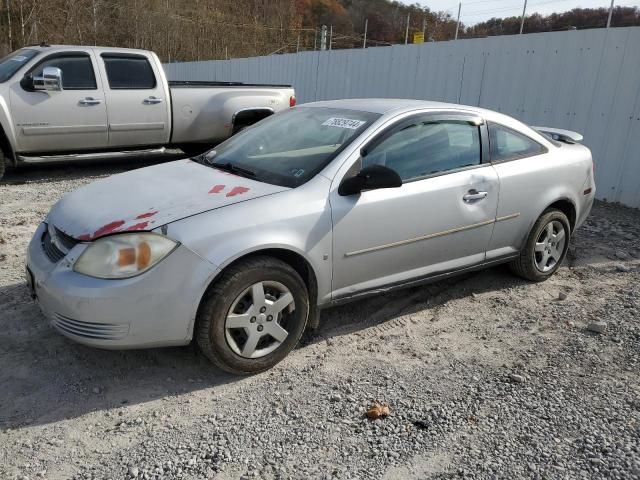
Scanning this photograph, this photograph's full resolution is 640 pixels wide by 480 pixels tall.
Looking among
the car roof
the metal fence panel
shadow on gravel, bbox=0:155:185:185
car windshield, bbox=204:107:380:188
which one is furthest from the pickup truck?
the car roof

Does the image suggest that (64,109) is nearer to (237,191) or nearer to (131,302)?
(237,191)

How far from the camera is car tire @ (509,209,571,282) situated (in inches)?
184

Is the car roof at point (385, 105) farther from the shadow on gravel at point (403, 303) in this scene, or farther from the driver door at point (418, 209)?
the shadow on gravel at point (403, 303)

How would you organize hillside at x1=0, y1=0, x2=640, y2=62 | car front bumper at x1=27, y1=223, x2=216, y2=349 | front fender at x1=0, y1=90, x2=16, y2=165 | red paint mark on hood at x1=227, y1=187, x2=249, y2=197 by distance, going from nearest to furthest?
car front bumper at x1=27, y1=223, x2=216, y2=349 → red paint mark on hood at x1=227, y1=187, x2=249, y2=197 → front fender at x1=0, y1=90, x2=16, y2=165 → hillside at x1=0, y1=0, x2=640, y2=62

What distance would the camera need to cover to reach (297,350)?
3.63m

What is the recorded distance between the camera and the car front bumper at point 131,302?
113 inches

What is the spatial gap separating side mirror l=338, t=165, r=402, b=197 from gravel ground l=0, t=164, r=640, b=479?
1057mm

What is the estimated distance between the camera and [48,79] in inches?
288

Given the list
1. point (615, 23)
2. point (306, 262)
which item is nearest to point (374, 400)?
point (306, 262)

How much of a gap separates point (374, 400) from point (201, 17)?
45902 millimetres

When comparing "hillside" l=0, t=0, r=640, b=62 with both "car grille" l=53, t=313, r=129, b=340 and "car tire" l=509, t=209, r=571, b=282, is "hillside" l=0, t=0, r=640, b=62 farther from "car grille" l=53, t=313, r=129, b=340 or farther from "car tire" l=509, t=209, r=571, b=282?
"car grille" l=53, t=313, r=129, b=340

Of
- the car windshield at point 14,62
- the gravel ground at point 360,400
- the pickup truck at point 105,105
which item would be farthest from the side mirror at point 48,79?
the gravel ground at point 360,400

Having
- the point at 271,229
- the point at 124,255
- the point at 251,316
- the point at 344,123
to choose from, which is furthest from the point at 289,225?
the point at 344,123

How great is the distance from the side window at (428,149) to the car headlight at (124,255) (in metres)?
1.44
